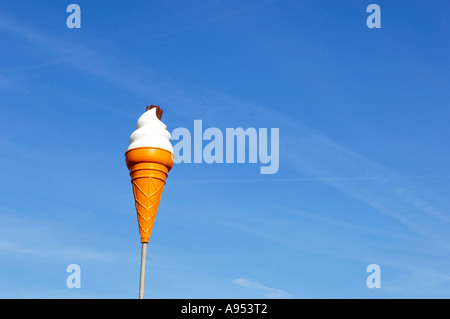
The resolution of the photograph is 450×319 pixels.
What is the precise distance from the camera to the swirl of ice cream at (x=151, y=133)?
42.2 feet

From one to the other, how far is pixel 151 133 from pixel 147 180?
1.09m

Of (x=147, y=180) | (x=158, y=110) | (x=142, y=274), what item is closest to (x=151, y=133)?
(x=158, y=110)

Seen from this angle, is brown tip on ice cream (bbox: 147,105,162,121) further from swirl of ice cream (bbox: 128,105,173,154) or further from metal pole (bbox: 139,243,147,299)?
metal pole (bbox: 139,243,147,299)

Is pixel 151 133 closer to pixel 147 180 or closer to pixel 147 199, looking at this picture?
pixel 147 180

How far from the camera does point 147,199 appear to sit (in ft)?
42.1

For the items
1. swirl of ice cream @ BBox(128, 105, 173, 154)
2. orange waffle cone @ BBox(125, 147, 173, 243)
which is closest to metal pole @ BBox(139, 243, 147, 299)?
orange waffle cone @ BBox(125, 147, 173, 243)

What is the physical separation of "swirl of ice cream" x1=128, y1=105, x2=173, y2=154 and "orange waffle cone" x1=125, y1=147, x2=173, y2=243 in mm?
123

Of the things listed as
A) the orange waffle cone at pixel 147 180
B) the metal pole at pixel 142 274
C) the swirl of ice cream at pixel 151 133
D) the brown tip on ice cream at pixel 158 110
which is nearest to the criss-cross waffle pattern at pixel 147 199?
the orange waffle cone at pixel 147 180

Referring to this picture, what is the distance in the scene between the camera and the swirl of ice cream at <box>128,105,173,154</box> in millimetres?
12859
